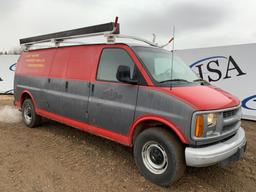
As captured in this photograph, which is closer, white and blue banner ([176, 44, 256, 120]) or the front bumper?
the front bumper

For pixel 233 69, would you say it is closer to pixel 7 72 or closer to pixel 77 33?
pixel 77 33

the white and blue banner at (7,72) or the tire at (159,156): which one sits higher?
the white and blue banner at (7,72)

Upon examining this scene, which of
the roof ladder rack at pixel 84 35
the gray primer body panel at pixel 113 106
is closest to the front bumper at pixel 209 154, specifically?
the gray primer body panel at pixel 113 106

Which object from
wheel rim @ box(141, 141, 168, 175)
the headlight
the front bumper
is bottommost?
wheel rim @ box(141, 141, 168, 175)

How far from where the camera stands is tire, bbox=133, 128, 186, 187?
3.50 meters

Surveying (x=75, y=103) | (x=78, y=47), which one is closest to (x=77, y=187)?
(x=75, y=103)

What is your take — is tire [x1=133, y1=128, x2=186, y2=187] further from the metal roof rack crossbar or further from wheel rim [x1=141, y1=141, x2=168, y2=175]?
the metal roof rack crossbar

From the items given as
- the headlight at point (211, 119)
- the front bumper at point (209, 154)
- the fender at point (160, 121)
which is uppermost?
the headlight at point (211, 119)

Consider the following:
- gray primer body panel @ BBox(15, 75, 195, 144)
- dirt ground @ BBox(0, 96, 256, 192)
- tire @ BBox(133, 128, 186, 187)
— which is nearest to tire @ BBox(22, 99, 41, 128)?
gray primer body panel @ BBox(15, 75, 195, 144)

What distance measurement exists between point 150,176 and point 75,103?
7.14ft

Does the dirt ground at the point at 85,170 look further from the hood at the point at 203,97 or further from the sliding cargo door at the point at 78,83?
the hood at the point at 203,97

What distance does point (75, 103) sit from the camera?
5.03 m

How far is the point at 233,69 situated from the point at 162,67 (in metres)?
5.59

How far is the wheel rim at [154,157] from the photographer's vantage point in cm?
372
